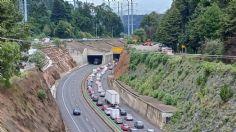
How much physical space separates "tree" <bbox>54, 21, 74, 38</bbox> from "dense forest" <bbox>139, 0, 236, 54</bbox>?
59.5m

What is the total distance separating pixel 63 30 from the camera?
156m

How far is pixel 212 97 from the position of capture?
43.8 m

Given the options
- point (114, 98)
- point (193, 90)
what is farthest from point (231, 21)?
point (114, 98)

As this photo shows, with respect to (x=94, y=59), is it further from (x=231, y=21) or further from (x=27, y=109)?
(x=27, y=109)

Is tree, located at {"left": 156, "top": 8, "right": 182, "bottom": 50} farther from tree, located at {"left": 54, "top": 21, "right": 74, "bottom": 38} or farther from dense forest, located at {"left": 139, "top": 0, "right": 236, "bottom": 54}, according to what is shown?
tree, located at {"left": 54, "top": 21, "right": 74, "bottom": 38}

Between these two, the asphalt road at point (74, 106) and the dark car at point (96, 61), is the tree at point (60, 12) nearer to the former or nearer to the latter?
the dark car at point (96, 61)

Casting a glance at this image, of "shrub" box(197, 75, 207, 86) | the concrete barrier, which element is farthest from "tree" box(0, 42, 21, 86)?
"shrub" box(197, 75, 207, 86)

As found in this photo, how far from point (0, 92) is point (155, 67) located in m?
34.0

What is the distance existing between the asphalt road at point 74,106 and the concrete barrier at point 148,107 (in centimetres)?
523

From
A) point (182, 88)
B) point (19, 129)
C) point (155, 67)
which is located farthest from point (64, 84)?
point (19, 129)

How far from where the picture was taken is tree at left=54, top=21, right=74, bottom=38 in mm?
154875

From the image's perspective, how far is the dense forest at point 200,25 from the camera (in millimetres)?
61594

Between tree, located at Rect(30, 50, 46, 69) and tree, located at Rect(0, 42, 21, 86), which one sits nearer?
tree, located at Rect(0, 42, 21, 86)

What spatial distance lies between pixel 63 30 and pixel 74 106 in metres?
87.3
